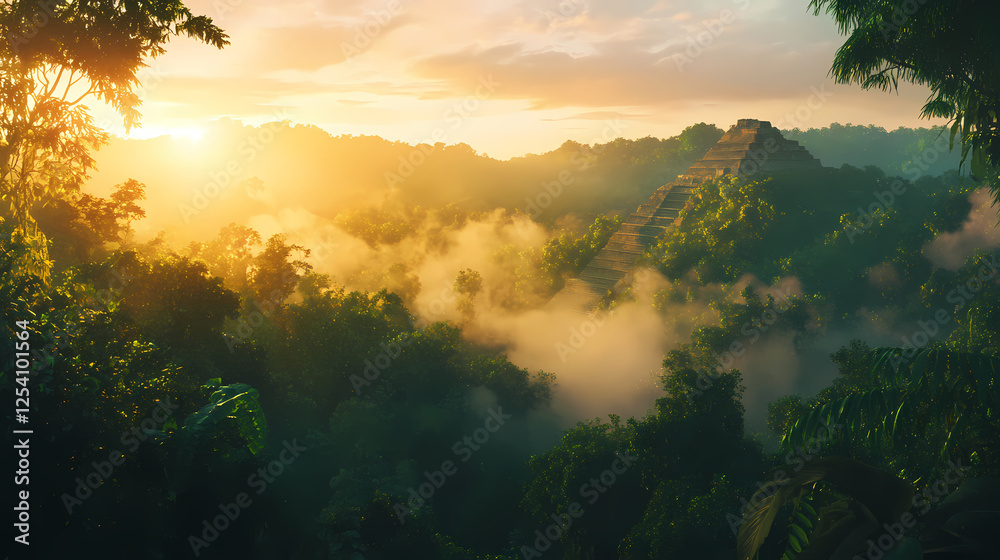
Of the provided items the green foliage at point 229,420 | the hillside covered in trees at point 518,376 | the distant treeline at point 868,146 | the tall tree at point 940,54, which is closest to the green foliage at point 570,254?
the hillside covered in trees at point 518,376

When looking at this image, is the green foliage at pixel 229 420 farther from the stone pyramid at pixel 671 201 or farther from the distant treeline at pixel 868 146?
the distant treeline at pixel 868 146

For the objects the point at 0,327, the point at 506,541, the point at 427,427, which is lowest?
the point at 506,541

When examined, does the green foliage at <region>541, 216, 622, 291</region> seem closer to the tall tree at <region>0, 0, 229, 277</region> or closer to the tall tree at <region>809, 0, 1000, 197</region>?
the tall tree at <region>809, 0, 1000, 197</region>

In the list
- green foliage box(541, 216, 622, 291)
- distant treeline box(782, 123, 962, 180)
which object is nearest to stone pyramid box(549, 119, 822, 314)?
green foliage box(541, 216, 622, 291)

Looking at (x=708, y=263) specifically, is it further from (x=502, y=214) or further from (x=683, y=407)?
(x=502, y=214)

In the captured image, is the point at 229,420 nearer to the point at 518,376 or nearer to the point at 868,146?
the point at 518,376

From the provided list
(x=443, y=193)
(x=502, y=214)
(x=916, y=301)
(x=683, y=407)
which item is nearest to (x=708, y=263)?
(x=916, y=301)
